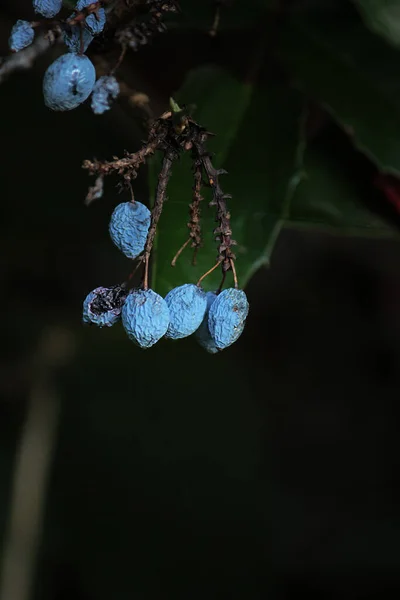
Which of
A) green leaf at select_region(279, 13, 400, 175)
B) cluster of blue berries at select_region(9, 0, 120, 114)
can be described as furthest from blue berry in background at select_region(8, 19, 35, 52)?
green leaf at select_region(279, 13, 400, 175)

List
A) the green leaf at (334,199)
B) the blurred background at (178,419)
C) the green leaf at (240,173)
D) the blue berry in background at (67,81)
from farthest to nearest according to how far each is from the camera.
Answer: the blurred background at (178,419), the green leaf at (334,199), the green leaf at (240,173), the blue berry in background at (67,81)

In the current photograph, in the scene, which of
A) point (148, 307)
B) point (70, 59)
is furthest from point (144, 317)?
point (70, 59)

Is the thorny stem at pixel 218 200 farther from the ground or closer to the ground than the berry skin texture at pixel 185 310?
farther from the ground

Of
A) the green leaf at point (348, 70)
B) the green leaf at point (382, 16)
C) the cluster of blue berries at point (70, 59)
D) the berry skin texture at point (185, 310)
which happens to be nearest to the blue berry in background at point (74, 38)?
the cluster of blue berries at point (70, 59)

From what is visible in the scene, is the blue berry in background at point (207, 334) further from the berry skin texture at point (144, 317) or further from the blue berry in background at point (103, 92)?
the blue berry in background at point (103, 92)

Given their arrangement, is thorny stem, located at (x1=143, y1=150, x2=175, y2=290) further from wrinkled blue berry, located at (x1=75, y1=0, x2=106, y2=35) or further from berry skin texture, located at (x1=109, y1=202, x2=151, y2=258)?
wrinkled blue berry, located at (x1=75, y1=0, x2=106, y2=35)

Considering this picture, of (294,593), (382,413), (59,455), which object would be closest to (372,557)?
(294,593)

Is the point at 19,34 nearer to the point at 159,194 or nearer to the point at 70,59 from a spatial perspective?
the point at 70,59

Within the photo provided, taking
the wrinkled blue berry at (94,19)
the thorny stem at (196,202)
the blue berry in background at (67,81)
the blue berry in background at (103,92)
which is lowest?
the thorny stem at (196,202)

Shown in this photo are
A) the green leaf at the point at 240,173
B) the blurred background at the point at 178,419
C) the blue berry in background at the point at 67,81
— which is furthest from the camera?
the blurred background at the point at 178,419
